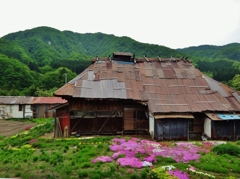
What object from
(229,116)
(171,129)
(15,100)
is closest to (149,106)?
(171,129)

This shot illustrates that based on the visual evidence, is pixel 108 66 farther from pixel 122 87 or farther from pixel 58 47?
pixel 58 47

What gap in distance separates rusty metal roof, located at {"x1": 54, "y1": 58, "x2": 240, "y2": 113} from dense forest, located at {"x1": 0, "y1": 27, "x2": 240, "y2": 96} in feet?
110

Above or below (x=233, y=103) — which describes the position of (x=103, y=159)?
below

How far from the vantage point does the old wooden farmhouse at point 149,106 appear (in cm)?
2021

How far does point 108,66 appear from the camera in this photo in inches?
1037

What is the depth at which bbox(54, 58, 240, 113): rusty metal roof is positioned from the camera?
70.4ft

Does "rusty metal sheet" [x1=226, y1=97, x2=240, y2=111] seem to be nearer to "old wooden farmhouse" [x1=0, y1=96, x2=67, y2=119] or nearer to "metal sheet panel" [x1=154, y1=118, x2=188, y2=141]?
"metal sheet panel" [x1=154, y1=118, x2=188, y2=141]

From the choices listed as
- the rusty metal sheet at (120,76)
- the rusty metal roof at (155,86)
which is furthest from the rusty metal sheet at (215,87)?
the rusty metal sheet at (120,76)

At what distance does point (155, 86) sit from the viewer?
2428 centimetres

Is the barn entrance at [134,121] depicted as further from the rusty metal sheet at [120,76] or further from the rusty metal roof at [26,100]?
the rusty metal roof at [26,100]

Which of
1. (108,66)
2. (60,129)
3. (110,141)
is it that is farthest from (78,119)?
(108,66)

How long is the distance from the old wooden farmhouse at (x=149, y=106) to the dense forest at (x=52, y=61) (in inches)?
1358

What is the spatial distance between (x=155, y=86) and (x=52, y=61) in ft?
319

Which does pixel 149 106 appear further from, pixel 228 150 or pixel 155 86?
pixel 228 150
